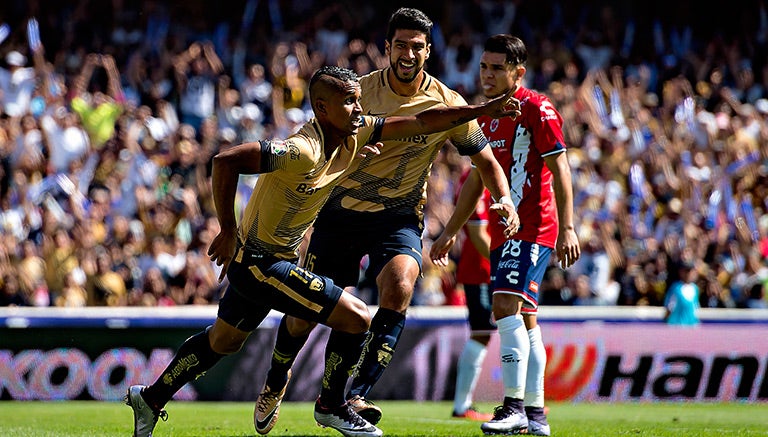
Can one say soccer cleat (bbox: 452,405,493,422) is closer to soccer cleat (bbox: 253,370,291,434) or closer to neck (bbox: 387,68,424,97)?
soccer cleat (bbox: 253,370,291,434)

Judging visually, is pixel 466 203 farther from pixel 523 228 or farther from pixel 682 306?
pixel 682 306

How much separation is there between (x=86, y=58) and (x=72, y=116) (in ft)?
7.01

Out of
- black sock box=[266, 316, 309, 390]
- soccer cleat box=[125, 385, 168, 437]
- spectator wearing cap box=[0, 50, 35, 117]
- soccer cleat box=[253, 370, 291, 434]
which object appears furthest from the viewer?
spectator wearing cap box=[0, 50, 35, 117]

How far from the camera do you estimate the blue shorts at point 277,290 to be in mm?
7074

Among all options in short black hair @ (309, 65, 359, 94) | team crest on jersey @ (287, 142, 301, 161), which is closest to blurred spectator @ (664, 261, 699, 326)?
short black hair @ (309, 65, 359, 94)

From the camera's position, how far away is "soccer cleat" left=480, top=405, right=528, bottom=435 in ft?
26.2

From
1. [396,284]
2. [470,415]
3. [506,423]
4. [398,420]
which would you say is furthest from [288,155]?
[470,415]

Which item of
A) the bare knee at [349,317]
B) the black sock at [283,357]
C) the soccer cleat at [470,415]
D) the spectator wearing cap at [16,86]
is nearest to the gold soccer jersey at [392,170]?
the black sock at [283,357]

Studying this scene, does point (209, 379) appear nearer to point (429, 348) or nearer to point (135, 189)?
point (429, 348)

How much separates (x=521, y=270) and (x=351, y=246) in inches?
48.5

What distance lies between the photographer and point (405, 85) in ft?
26.7

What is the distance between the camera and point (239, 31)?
2212cm

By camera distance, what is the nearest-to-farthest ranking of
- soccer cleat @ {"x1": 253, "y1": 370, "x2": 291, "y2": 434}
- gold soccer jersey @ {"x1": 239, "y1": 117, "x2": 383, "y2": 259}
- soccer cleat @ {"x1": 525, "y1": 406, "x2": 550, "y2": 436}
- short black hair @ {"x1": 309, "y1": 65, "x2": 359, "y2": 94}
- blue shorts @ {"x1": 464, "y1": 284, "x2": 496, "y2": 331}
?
gold soccer jersey @ {"x1": 239, "y1": 117, "x2": 383, "y2": 259} < short black hair @ {"x1": 309, "y1": 65, "x2": 359, "y2": 94} < soccer cleat @ {"x1": 253, "y1": 370, "x2": 291, "y2": 434} < soccer cleat @ {"x1": 525, "y1": 406, "x2": 550, "y2": 436} < blue shorts @ {"x1": 464, "y1": 284, "x2": 496, "y2": 331}

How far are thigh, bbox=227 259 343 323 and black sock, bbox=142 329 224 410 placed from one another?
436 millimetres
